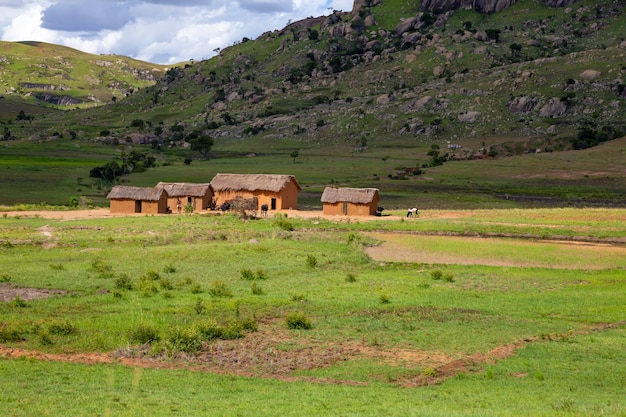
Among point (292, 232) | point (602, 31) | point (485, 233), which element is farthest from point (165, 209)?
point (602, 31)

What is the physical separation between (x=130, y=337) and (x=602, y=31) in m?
185

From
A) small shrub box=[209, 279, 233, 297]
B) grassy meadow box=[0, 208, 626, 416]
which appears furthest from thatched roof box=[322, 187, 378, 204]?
small shrub box=[209, 279, 233, 297]

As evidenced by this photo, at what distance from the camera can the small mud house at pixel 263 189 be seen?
69.9m

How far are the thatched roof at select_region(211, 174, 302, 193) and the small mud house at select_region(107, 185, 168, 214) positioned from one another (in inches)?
231

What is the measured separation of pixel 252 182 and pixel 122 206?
10.9 meters

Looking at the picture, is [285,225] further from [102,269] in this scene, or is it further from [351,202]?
[102,269]

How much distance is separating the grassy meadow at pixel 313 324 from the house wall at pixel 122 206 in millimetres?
15510

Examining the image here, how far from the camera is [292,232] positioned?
176ft

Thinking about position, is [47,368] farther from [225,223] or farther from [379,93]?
[379,93]

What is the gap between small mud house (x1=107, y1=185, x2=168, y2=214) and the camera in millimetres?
68062

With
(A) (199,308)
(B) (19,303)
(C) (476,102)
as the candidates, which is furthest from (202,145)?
(A) (199,308)

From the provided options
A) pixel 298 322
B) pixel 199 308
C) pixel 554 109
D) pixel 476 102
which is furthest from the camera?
pixel 476 102

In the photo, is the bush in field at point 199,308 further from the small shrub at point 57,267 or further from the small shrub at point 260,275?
the small shrub at point 57,267

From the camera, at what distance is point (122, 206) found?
68188 mm
